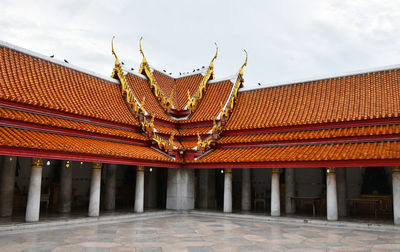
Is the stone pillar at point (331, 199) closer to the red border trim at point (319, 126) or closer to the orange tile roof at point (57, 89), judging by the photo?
A: the red border trim at point (319, 126)

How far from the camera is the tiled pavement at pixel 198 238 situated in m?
10.1

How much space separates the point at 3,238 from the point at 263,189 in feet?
52.3

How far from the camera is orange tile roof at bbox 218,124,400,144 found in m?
16.0

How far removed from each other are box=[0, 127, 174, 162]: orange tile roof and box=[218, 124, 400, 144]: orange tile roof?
169 inches

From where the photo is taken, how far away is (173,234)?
1246cm

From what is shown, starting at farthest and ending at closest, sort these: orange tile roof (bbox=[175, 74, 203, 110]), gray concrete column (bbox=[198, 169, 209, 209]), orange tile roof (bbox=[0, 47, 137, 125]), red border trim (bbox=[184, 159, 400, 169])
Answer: orange tile roof (bbox=[175, 74, 203, 110])
gray concrete column (bbox=[198, 169, 209, 209])
orange tile roof (bbox=[0, 47, 137, 125])
red border trim (bbox=[184, 159, 400, 169])

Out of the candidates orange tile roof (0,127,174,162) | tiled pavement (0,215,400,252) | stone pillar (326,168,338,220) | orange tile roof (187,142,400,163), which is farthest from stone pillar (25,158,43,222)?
stone pillar (326,168,338,220)

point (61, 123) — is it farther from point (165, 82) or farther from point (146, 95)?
point (165, 82)

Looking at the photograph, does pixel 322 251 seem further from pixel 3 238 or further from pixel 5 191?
pixel 5 191

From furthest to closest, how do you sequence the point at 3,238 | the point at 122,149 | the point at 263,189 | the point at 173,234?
the point at 263,189, the point at 122,149, the point at 173,234, the point at 3,238

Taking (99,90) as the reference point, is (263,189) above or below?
below

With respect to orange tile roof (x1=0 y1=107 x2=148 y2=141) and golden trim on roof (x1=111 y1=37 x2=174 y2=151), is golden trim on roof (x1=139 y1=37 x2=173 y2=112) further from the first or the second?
orange tile roof (x1=0 y1=107 x2=148 y2=141)

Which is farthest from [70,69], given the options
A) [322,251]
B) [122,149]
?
[322,251]

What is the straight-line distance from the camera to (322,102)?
19656 mm
